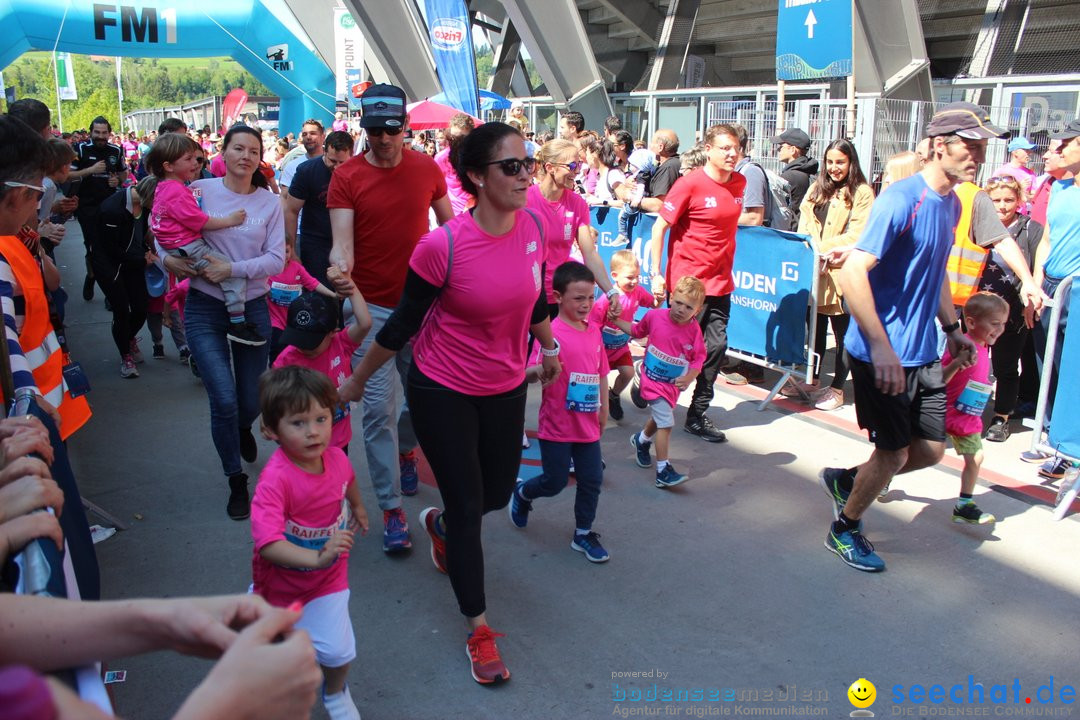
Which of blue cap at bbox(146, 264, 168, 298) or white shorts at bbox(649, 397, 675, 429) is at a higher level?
blue cap at bbox(146, 264, 168, 298)

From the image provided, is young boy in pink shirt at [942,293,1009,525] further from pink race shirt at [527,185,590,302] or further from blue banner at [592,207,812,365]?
pink race shirt at [527,185,590,302]

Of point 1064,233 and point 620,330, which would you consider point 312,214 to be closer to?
point 620,330

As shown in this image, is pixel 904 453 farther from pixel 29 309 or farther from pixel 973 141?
pixel 29 309

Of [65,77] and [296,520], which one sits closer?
[296,520]

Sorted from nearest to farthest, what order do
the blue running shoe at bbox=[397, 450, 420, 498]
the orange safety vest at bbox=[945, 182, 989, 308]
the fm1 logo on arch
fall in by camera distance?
the blue running shoe at bbox=[397, 450, 420, 498] → the orange safety vest at bbox=[945, 182, 989, 308] → the fm1 logo on arch

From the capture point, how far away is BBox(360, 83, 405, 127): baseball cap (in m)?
3.89

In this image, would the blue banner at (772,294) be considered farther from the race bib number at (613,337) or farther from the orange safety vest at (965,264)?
the orange safety vest at (965,264)

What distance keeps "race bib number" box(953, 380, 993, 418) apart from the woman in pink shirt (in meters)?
2.61

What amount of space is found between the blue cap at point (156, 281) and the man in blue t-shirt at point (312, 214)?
2.04 metres

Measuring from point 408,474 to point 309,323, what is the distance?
1363 mm

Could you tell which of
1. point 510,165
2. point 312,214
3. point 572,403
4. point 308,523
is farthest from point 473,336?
point 312,214

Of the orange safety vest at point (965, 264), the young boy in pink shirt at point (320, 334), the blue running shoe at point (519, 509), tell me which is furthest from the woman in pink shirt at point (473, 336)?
the orange safety vest at point (965, 264)

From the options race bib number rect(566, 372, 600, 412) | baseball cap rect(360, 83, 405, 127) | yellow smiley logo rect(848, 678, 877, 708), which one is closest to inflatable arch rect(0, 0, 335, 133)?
baseball cap rect(360, 83, 405, 127)

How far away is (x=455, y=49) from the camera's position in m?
15.8
